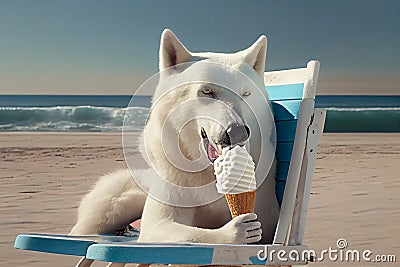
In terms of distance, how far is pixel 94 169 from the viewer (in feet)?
25.2

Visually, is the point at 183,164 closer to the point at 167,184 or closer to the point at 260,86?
the point at 167,184

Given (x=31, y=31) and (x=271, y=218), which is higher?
(x=271, y=218)

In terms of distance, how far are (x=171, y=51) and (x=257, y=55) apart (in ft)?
0.71

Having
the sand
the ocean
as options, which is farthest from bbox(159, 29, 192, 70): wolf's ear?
the ocean

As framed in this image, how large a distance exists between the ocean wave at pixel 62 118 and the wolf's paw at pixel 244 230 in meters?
10.8

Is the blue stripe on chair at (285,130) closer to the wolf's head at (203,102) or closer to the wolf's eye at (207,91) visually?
the wolf's head at (203,102)

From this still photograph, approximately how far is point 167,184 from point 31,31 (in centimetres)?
1332

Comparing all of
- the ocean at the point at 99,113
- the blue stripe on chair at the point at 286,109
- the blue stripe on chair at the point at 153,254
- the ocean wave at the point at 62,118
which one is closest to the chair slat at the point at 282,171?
the blue stripe on chair at the point at 286,109

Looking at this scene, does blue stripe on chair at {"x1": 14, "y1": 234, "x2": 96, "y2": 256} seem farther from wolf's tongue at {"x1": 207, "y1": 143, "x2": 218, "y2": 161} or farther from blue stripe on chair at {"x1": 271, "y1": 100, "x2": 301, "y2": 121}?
blue stripe on chair at {"x1": 271, "y1": 100, "x2": 301, "y2": 121}

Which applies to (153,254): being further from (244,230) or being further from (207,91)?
(207,91)

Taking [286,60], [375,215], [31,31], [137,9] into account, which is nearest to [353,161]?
[375,215]

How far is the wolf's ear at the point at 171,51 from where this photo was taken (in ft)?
5.64

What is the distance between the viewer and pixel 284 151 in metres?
1.70

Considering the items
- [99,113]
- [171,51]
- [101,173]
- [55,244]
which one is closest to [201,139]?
[171,51]
